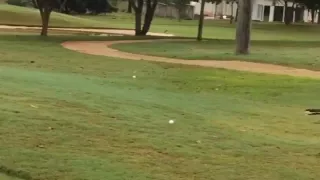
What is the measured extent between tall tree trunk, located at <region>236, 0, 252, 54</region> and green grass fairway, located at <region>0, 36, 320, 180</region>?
12.3 m

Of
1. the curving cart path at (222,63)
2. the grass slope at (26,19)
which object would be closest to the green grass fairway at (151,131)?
the curving cart path at (222,63)

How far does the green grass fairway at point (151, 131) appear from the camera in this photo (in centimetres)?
707

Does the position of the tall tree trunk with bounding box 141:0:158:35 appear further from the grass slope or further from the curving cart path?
the curving cart path

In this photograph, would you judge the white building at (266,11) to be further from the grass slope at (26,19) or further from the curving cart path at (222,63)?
the curving cart path at (222,63)

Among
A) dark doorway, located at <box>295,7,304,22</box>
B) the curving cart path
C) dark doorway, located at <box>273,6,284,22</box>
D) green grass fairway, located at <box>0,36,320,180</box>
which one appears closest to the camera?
green grass fairway, located at <box>0,36,320,180</box>

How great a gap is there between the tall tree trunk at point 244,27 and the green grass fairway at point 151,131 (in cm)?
1226

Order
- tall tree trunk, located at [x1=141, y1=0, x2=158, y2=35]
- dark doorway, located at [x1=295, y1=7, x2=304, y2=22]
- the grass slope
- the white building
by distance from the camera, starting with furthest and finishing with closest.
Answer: dark doorway, located at [x1=295, y1=7, x2=304, y2=22] < the white building < the grass slope < tall tree trunk, located at [x1=141, y1=0, x2=158, y2=35]

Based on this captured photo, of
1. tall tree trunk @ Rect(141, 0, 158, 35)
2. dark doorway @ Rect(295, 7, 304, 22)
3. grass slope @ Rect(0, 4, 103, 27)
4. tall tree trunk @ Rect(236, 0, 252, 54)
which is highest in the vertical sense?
tall tree trunk @ Rect(236, 0, 252, 54)

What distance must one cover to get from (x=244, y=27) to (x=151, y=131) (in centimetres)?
2057

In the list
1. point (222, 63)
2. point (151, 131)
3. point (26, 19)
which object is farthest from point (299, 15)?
point (151, 131)

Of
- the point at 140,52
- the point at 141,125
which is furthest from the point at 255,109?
the point at 140,52

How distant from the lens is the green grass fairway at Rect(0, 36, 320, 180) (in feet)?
23.2

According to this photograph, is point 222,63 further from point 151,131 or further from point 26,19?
point 26,19

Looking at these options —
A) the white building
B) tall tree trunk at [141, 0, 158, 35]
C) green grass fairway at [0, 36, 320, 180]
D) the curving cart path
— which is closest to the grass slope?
tall tree trunk at [141, 0, 158, 35]
